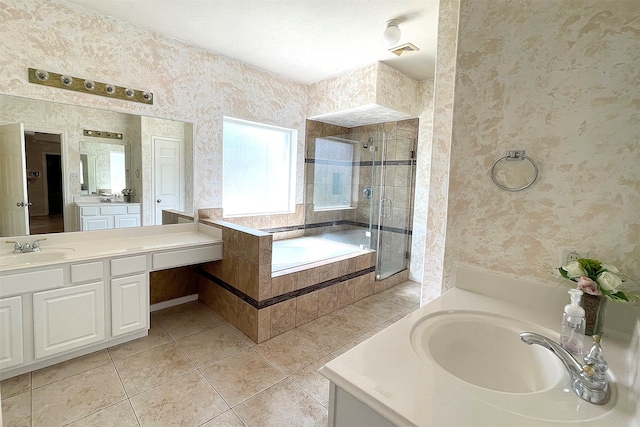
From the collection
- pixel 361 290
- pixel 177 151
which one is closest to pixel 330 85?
pixel 177 151

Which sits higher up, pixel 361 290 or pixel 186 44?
pixel 186 44

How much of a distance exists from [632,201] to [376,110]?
2734 mm

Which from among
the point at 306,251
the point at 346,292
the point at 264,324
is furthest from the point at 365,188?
the point at 264,324

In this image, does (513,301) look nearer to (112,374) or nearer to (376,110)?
(112,374)

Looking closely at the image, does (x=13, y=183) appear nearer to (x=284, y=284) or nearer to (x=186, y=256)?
(x=186, y=256)

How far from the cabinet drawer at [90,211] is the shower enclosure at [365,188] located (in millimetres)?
2382

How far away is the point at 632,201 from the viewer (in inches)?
41.8

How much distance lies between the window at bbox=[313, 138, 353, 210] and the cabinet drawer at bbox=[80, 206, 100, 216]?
8.23 feet

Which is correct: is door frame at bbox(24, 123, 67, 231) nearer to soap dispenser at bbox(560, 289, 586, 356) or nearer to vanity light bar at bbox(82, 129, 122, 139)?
vanity light bar at bbox(82, 129, 122, 139)

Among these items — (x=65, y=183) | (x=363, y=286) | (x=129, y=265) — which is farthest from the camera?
(x=363, y=286)

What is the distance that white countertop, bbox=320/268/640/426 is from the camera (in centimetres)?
65

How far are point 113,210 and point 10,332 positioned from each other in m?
1.10

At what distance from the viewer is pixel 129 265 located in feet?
7.29

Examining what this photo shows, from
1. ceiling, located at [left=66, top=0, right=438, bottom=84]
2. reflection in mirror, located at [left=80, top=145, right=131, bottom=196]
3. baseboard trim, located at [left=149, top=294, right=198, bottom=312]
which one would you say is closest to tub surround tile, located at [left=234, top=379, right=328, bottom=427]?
baseboard trim, located at [left=149, top=294, right=198, bottom=312]
